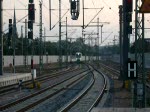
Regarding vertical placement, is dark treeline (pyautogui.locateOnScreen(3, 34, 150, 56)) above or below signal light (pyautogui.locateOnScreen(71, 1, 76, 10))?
below

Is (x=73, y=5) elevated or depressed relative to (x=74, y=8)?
elevated

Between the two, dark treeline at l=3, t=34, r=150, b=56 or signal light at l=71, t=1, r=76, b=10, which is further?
dark treeline at l=3, t=34, r=150, b=56

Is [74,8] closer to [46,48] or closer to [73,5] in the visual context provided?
[73,5]

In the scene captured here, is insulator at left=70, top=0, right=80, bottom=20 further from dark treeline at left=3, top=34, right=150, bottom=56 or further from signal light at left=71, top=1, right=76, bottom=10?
dark treeline at left=3, top=34, right=150, bottom=56

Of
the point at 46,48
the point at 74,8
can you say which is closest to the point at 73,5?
the point at 74,8

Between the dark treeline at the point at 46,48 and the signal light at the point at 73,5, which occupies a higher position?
the signal light at the point at 73,5

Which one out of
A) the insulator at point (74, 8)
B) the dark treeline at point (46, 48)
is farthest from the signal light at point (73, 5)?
the dark treeline at point (46, 48)

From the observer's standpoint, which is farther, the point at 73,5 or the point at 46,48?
the point at 46,48

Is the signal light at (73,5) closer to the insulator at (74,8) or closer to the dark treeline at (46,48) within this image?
the insulator at (74,8)

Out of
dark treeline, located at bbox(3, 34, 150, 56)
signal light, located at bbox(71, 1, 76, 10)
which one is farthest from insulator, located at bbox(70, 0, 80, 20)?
dark treeline, located at bbox(3, 34, 150, 56)

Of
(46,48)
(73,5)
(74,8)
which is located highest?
(73,5)

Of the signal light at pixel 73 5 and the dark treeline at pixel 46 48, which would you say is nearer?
the signal light at pixel 73 5

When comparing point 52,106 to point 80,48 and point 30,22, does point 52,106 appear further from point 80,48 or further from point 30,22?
point 80,48

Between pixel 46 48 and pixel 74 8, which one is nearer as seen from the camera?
pixel 74 8
